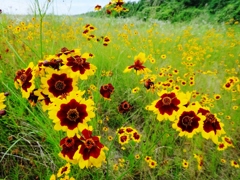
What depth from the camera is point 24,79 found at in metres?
0.94

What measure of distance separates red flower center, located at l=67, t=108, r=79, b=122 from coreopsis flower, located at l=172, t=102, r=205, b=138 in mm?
417

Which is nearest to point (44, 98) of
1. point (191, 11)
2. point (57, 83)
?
point (57, 83)

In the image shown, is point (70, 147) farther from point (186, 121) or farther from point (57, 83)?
point (186, 121)

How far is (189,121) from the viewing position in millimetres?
952

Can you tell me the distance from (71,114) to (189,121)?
0.46 metres

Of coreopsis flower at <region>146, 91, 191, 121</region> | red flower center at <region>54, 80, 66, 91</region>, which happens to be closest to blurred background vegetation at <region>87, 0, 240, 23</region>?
coreopsis flower at <region>146, 91, 191, 121</region>

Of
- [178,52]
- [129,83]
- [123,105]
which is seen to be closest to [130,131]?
[123,105]

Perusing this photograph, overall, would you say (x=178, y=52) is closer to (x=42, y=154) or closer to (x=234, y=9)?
(x=42, y=154)

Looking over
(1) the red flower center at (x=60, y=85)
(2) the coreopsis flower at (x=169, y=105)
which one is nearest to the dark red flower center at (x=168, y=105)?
(2) the coreopsis flower at (x=169, y=105)

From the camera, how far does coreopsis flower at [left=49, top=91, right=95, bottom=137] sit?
0.79m

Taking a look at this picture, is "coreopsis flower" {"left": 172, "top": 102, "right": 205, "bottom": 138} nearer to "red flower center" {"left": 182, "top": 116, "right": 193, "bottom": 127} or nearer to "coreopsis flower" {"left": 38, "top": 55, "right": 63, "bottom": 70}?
"red flower center" {"left": 182, "top": 116, "right": 193, "bottom": 127}

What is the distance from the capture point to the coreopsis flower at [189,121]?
3.12 feet

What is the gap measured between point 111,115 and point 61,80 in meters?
1.15

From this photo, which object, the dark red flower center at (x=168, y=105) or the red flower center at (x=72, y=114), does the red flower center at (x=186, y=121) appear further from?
the red flower center at (x=72, y=114)
